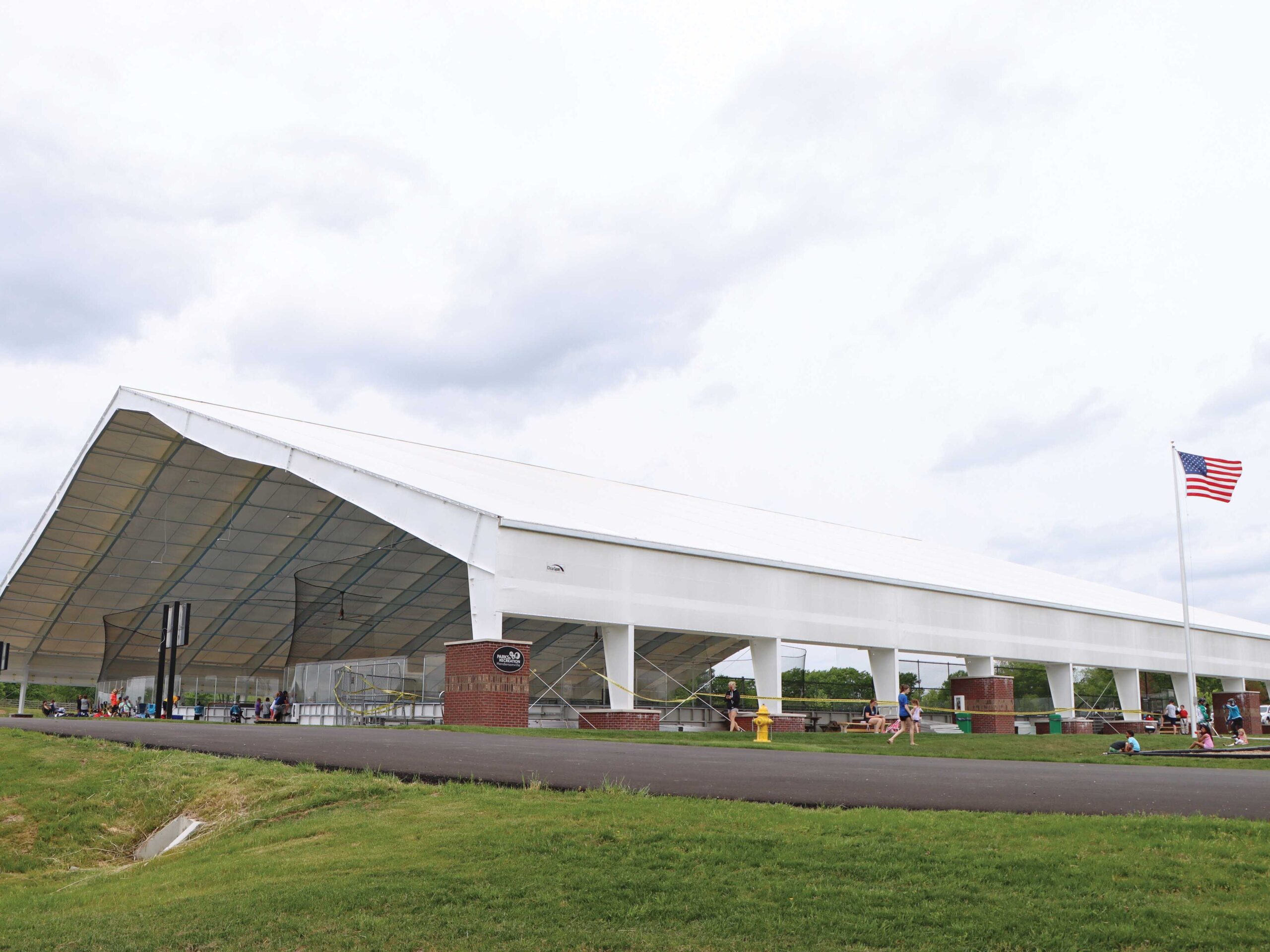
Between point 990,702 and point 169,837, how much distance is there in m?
33.4

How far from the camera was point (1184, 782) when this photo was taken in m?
12.8

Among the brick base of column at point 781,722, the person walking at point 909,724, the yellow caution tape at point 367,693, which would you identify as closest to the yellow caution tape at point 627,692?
the yellow caution tape at point 367,693

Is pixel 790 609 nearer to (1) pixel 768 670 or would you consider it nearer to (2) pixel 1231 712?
(1) pixel 768 670

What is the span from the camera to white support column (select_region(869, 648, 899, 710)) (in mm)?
37219

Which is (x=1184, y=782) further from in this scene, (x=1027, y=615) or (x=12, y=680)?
(x=12, y=680)

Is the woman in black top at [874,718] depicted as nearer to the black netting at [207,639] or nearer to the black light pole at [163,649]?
the black light pole at [163,649]

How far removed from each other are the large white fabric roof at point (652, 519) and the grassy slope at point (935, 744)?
5.88 m

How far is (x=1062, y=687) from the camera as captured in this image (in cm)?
4406

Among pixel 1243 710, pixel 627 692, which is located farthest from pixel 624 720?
pixel 1243 710

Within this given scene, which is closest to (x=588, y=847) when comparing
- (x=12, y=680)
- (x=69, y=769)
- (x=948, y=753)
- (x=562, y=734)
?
(x=69, y=769)

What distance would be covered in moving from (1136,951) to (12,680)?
61.8 metres

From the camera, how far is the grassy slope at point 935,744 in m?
19.3

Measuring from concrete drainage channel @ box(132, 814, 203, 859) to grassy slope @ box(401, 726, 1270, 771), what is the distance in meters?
9.89

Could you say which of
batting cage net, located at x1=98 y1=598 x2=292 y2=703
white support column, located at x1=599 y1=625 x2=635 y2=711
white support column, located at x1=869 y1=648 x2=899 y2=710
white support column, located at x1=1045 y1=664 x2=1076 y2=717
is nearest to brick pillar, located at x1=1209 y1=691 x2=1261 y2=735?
white support column, located at x1=1045 y1=664 x2=1076 y2=717
